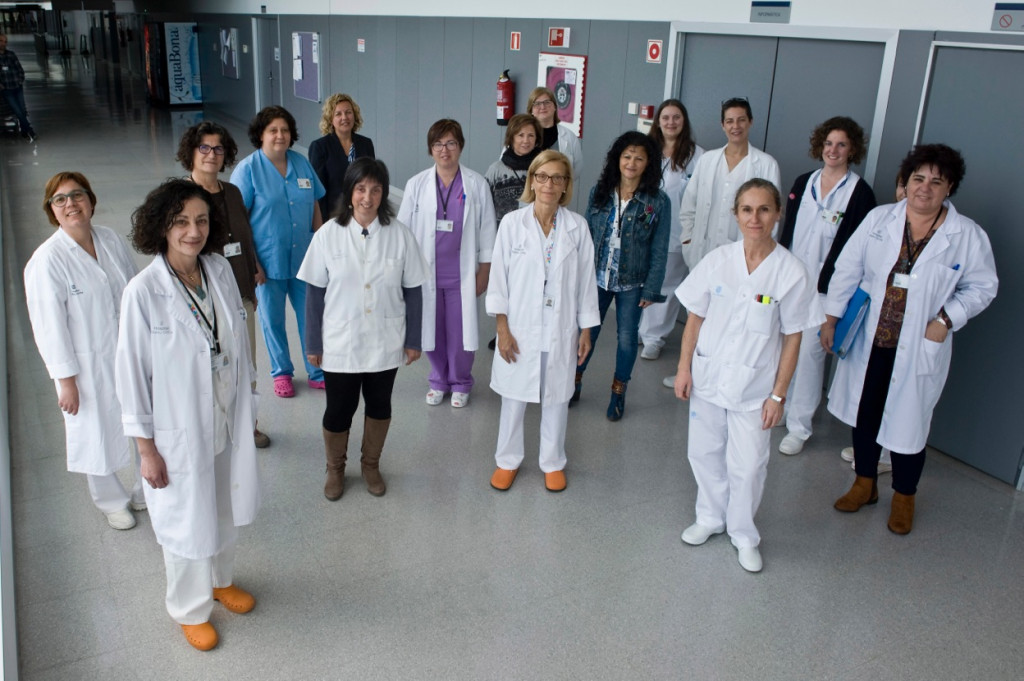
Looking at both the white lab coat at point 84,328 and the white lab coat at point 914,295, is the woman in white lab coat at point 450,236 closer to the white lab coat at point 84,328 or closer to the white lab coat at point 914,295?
the white lab coat at point 84,328

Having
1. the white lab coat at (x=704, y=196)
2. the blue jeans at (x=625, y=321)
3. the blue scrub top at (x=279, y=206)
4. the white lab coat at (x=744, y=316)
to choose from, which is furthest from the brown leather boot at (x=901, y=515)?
the blue scrub top at (x=279, y=206)

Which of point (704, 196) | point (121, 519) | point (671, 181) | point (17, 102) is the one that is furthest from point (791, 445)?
point (17, 102)

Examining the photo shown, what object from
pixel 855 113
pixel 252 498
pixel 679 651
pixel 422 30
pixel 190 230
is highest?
pixel 422 30

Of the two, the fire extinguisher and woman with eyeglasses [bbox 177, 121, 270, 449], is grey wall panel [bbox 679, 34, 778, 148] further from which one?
woman with eyeglasses [bbox 177, 121, 270, 449]

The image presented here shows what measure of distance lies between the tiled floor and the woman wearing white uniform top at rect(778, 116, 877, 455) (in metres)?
0.25

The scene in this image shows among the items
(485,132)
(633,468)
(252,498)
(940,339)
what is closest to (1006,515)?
(940,339)

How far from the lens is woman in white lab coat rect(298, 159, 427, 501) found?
3086 mm

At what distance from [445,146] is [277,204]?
90 centimetres

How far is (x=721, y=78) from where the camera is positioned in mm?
5133

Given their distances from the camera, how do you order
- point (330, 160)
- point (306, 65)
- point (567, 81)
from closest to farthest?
point (330, 160) → point (567, 81) → point (306, 65)

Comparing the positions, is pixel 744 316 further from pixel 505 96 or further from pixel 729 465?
pixel 505 96

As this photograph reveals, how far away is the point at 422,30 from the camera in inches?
322

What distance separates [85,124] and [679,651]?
15487mm

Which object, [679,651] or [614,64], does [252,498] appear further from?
[614,64]
